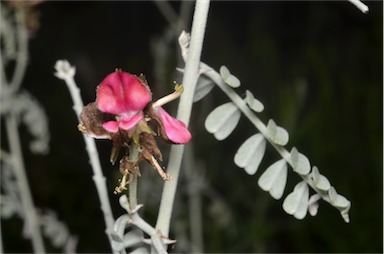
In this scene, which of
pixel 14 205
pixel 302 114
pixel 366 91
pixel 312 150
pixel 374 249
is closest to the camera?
pixel 14 205

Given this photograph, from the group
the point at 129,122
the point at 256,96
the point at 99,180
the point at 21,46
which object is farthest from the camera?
the point at 256,96

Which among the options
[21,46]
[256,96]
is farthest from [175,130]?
[256,96]

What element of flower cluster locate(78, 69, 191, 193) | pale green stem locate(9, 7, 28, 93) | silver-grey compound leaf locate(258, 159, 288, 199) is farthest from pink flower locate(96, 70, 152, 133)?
pale green stem locate(9, 7, 28, 93)

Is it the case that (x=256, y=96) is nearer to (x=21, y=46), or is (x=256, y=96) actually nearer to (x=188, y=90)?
(x=21, y=46)

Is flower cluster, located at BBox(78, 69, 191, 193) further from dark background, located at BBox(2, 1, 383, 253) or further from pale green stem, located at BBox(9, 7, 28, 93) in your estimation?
dark background, located at BBox(2, 1, 383, 253)

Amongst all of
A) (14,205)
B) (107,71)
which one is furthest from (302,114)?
(14,205)

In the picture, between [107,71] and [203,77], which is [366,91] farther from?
[203,77]

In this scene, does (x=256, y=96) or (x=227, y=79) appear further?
(x=256, y=96)
